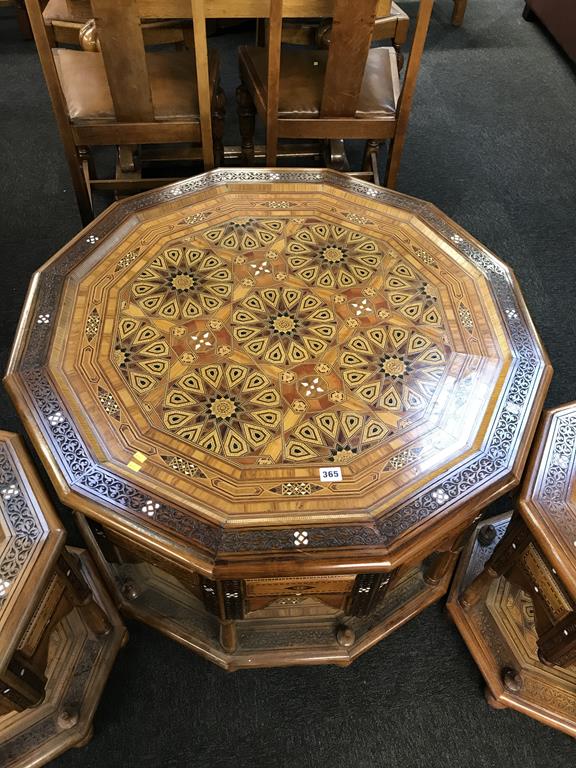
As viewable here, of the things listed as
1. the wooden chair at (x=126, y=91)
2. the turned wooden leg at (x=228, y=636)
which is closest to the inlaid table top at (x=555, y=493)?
the turned wooden leg at (x=228, y=636)

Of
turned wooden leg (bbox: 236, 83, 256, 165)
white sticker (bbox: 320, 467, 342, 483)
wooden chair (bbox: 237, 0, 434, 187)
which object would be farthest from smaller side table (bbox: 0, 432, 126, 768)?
turned wooden leg (bbox: 236, 83, 256, 165)

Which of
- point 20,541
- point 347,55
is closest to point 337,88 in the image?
point 347,55

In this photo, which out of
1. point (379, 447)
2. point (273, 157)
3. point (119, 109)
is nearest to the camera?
point (379, 447)

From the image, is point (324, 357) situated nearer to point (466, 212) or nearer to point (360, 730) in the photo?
point (360, 730)

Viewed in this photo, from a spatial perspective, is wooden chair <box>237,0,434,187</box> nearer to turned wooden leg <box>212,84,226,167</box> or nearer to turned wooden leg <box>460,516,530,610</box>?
turned wooden leg <box>212,84,226,167</box>

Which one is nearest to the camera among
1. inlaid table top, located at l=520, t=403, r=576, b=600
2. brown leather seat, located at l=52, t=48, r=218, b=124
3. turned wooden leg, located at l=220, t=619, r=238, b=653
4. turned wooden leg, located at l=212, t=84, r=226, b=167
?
inlaid table top, located at l=520, t=403, r=576, b=600

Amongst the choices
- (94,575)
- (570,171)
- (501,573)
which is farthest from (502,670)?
(570,171)

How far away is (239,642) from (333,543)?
71cm

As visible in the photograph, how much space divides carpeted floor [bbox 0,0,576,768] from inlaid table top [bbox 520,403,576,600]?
0.66 meters

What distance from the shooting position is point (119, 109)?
2117 millimetres

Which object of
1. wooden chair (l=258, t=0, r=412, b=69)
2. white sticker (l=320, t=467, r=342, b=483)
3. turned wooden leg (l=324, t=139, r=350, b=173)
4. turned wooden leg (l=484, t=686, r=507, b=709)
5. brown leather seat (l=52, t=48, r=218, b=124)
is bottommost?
turned wooden leg (l=484, t=686, r=507, b=709)

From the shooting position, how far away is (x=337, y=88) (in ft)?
6.93

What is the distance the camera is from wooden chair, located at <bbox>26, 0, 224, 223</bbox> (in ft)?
6.10

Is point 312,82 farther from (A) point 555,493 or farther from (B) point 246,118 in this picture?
(A) point 555,493
